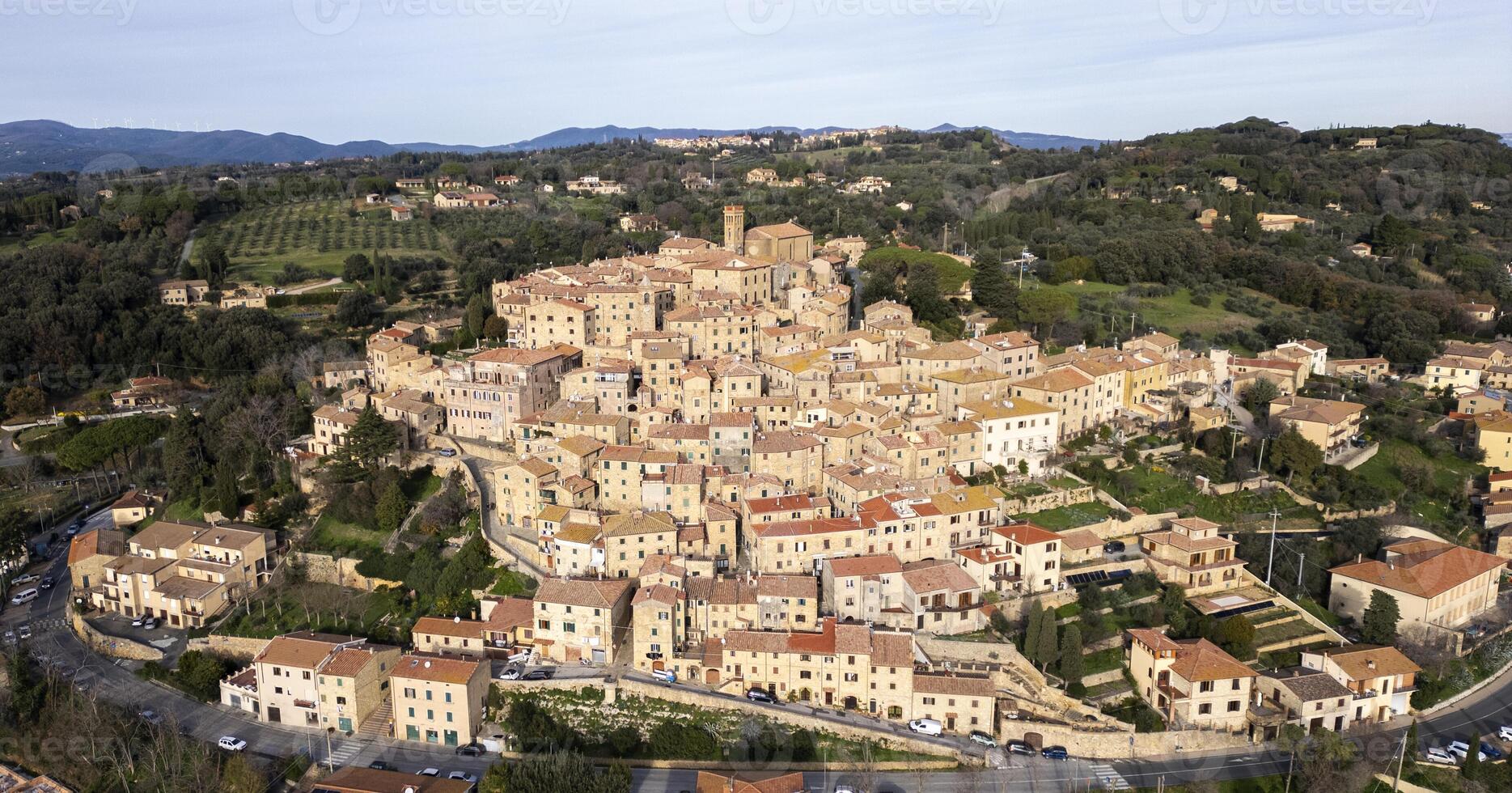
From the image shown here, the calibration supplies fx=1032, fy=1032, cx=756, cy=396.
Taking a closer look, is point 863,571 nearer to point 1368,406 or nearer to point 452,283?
point 1368,406

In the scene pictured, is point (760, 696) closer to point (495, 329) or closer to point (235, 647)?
point (235, 647)

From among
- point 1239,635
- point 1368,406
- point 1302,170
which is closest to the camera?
point 1239,635

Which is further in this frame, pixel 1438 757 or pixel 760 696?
pixel 760 696

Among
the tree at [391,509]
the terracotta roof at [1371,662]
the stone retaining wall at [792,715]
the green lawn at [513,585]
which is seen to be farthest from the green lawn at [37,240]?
the terracotta roof at [1371,662]

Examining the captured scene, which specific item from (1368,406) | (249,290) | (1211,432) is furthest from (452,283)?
(1368,406)

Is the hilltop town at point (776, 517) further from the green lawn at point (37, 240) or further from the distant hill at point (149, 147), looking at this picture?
the distant hill at point (149, 147)

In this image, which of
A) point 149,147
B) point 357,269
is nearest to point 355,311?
point 357,269

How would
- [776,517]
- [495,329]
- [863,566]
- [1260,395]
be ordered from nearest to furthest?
[863,566] < [776,517] < [1260,395] < [495,329]
